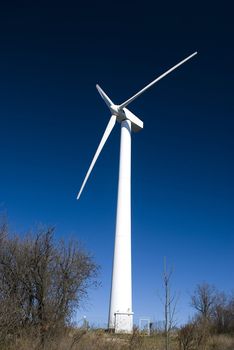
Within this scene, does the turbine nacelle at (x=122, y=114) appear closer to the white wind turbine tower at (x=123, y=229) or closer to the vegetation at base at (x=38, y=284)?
the white wind turbine tower at (x=123, y=229)

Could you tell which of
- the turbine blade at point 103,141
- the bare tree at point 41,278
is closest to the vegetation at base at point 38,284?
the bare tree at point 41,278

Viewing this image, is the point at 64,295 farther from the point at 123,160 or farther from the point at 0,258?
the point at 123,160

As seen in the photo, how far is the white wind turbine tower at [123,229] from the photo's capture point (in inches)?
1171

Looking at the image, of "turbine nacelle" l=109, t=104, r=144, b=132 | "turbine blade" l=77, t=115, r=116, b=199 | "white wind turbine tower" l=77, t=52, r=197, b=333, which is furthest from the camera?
"turbine nacelle" l=109, t=104, r=144, b=132

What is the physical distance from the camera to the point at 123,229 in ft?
105

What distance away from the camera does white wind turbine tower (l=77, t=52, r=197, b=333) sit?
97.6 ft

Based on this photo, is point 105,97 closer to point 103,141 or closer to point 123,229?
point 103,141

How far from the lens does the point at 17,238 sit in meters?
23.3

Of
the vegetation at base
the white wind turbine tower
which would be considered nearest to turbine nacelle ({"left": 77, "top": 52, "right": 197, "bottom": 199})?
the white wind turbine tower

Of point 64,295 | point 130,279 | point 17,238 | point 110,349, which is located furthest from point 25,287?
point 130,279

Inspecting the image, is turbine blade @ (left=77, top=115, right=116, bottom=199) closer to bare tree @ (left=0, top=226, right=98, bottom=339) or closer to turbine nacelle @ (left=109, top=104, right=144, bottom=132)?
turbine nacelle @ (left=109, top=104, right=144, bottom=132)

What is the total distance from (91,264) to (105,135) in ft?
39.1

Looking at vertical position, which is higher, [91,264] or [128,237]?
[128,237]

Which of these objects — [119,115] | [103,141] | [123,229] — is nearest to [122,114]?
[119,115]
